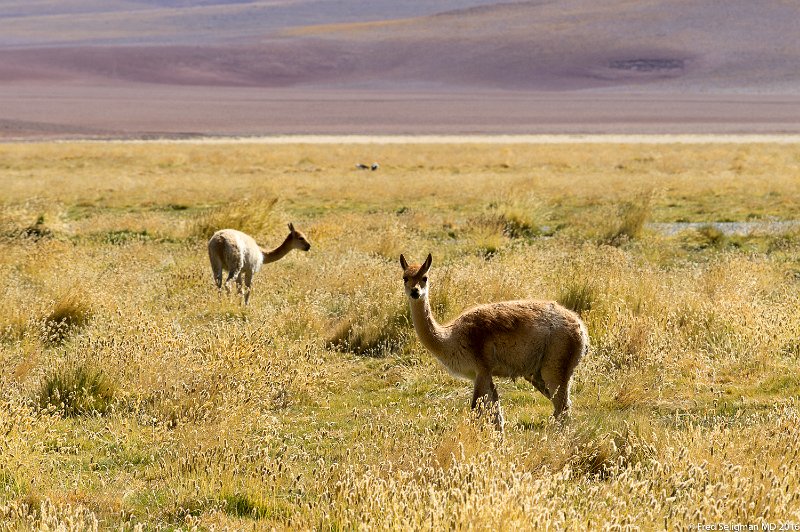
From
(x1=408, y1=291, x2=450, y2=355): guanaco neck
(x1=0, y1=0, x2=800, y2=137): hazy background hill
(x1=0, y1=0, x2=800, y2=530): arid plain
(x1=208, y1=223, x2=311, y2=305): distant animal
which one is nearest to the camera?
(x1=0, y1=0, x2=800, y2=530): arid plain

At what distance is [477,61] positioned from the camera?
5192 inches

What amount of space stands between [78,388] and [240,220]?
9.95m

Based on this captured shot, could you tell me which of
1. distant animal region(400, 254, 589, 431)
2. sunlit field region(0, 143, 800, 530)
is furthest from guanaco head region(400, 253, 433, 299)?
sunlit field region(0, 143, 800, 530)

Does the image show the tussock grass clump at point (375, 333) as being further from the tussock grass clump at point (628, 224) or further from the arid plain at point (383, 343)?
the tussock grass clump at point (628, 224)

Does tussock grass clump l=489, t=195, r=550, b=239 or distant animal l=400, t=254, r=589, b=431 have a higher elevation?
distant animal l=400, t=254, r=589, b=431

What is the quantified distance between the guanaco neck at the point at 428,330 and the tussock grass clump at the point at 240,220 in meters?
10.9

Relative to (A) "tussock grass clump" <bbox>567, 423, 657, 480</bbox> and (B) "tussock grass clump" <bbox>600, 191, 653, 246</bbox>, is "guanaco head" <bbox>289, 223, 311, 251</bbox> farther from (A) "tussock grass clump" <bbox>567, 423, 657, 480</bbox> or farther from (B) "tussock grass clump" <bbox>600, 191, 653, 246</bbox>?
(A) "tussock grass clump" <bbox>567, 423, 657, 480</bbox>

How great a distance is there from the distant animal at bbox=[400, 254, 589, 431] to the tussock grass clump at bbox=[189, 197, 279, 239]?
10962 millimetres

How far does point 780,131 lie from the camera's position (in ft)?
239

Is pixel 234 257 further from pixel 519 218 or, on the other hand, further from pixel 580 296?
pixel 519 218

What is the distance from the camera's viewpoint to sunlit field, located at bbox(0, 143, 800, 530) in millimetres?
5133

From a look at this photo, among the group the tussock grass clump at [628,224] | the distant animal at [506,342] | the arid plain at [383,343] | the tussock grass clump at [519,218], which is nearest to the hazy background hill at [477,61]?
the arid plain at [383,343]

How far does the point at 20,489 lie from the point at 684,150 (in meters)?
43.7

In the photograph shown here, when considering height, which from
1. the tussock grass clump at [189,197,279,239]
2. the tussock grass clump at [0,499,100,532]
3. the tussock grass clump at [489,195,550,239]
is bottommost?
the tussock grass clump at [489,195,550,239]
